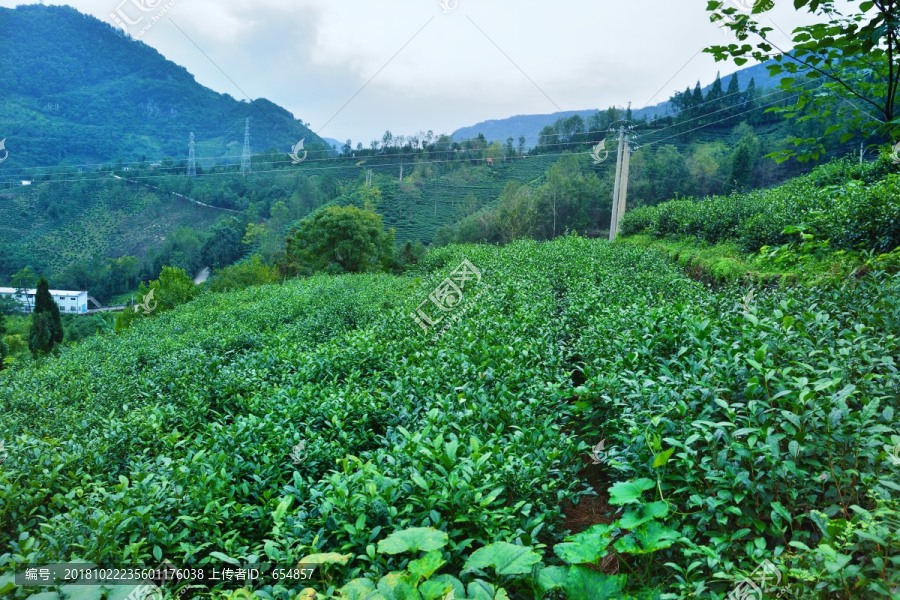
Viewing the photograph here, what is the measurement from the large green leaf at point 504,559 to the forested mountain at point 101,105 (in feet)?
159

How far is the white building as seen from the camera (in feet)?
93.1

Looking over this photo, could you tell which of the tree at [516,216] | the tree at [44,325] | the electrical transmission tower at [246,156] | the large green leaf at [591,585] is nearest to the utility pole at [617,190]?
the tree at [516,216]

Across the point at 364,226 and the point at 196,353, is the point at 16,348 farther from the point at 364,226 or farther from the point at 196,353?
the point at 196,353

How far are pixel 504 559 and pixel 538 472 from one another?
0.58 metres

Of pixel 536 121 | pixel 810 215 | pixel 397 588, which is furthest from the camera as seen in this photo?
pixel 536 121

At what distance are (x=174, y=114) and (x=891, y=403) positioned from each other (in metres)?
63.1

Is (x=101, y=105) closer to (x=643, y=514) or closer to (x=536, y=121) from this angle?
(x=536, y=121)

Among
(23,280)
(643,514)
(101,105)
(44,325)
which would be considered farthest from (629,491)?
(101,105)

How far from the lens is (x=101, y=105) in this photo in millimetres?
49188

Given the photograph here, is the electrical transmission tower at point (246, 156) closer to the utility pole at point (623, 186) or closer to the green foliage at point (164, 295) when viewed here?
the green foliage at point (164, 295)

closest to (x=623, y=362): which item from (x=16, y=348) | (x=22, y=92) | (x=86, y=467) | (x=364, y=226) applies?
(x=86, y=467)

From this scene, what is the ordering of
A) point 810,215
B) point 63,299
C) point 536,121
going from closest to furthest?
1. point 810,215
2. point 63,299
3. point 536,121

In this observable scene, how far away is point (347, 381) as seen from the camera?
3637mm

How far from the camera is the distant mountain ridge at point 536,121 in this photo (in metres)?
18.5
